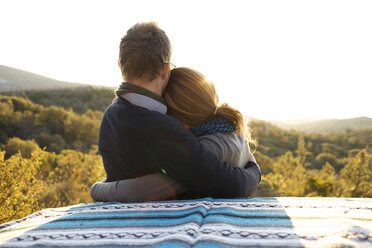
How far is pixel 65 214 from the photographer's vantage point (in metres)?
1.79

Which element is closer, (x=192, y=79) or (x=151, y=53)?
(x=151, y=53)

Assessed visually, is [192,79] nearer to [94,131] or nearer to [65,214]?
[65,214]

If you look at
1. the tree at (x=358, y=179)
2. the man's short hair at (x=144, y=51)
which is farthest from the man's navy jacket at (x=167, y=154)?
the tree at (x=358, y=179)

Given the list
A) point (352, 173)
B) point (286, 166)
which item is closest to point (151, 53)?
point (352, 173)

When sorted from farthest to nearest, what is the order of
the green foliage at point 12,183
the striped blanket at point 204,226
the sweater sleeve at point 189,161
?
the green foliage at point 12,183 < the sweater sleeve at point 189,161 < the striped blanket at point 204,226

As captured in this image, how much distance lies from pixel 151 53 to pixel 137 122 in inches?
20.5

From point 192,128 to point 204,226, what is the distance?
1.03m

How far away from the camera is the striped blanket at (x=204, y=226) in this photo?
1167 mm

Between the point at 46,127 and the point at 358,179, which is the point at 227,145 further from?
the point at 46,127

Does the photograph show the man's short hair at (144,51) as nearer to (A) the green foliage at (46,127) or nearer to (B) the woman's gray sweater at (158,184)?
(B) the woman's gray sweater at (158,184)

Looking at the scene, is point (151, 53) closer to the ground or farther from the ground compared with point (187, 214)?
farther from the ground

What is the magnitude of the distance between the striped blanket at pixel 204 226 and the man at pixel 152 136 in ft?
0.73

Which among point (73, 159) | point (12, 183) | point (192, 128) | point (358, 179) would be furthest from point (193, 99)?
point (358, 179)

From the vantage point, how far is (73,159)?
9.84 m
